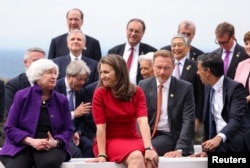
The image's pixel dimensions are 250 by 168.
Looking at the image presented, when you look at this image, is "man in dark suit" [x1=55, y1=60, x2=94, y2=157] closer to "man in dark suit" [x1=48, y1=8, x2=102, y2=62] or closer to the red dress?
the red dress

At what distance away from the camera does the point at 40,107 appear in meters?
6.07

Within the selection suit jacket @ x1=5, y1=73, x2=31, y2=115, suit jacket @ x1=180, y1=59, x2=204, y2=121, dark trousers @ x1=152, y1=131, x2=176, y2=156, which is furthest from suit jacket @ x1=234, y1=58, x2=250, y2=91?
suit jacket @ x1=5, y1=73, x2=31, y2=115

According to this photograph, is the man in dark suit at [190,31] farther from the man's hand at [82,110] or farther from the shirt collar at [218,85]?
the man's hand at [82,110]

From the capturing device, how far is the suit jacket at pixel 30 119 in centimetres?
597

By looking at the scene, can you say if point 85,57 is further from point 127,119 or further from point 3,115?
point 127,119

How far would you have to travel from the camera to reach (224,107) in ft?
21.9

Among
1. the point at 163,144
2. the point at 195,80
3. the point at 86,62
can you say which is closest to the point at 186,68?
the point at 195,80

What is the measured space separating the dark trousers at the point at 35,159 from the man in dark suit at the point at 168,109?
0.98 metres

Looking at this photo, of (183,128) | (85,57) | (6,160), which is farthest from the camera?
(85,57)

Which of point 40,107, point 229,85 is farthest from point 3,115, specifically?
point 229,85

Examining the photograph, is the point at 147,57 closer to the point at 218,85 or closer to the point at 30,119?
the point at 218,85

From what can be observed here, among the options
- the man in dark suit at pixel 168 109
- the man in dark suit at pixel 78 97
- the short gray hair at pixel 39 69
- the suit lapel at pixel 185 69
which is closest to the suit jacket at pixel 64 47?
the suit lapel at pixel 185 69

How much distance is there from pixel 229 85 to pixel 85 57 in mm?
1744

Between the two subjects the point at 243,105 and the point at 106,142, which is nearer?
the point at 106,142
